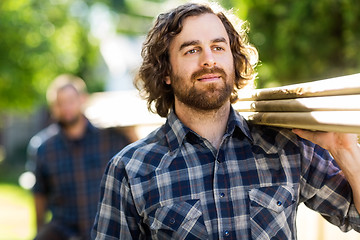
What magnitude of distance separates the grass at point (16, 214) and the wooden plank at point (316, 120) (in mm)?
5299

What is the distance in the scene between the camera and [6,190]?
12.4 m

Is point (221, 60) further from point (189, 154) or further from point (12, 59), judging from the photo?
point (12, 59)

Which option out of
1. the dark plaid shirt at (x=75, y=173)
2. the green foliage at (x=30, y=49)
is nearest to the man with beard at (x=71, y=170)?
the dark plaid shirt at (x=75, y=173)

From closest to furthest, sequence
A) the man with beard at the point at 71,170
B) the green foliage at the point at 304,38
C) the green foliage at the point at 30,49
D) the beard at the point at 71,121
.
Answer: the green foliage at the point at 304,38 < the man with beard at the point at 71,170 < the beard at the point at 71,121 < the green foliage at the point at 30,49

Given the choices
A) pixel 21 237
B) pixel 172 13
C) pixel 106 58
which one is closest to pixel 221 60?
pixel 172 13

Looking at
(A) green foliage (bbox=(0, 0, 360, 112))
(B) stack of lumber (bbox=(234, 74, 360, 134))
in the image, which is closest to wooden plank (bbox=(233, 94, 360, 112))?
(B) stack of lumber (bbox=(234, 74, 360, 134))

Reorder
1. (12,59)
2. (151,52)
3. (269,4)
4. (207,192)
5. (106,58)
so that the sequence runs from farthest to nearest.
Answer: (106,58) → (12,59) → (269,4) → (151,52) → (207,192)

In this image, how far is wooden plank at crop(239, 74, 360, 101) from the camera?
152cm

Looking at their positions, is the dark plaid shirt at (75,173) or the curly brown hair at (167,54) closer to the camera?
the curly brown hair at (167,54)

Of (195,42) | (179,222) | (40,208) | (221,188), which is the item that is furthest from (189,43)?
(40,208)

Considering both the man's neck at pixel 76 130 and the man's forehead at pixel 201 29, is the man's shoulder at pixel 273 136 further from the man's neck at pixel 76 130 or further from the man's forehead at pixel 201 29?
the man's neck at pixel 76 130

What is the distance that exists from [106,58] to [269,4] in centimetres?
2027

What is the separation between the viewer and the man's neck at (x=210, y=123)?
7.11 ft

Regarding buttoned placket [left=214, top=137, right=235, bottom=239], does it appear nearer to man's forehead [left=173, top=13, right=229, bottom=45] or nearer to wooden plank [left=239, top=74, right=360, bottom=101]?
wooden plank [left=239, top=74, right=360, bottom=101]
